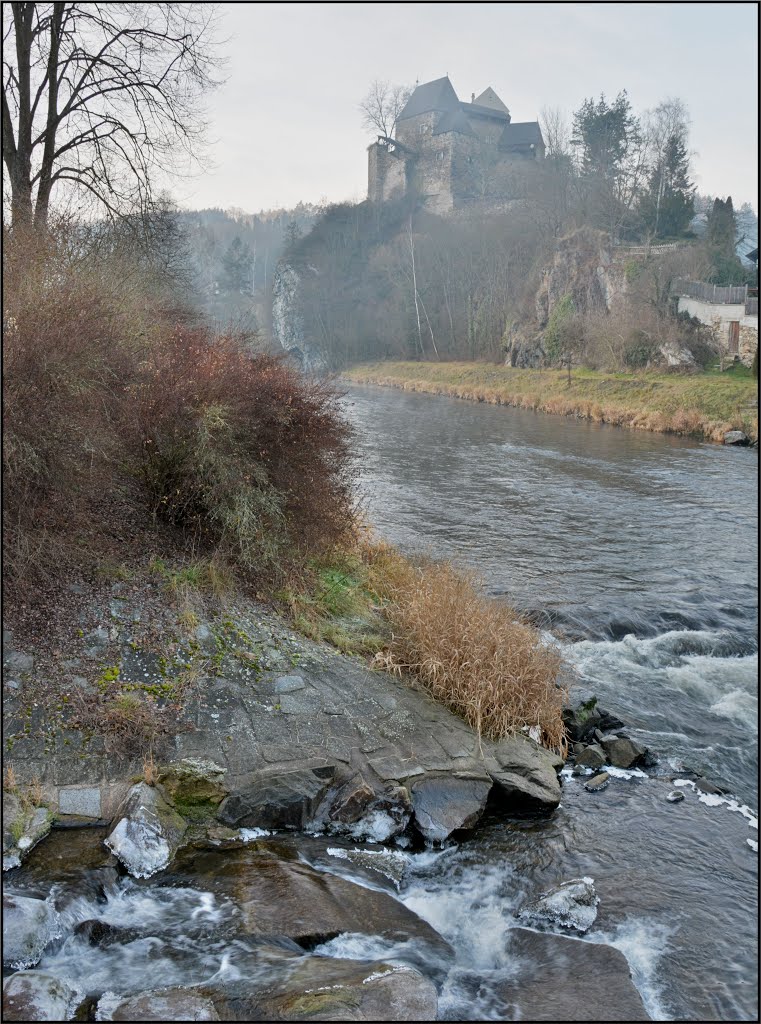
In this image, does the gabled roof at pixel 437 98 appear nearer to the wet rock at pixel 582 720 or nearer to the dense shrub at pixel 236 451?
the dense shrub at pixel 236 451

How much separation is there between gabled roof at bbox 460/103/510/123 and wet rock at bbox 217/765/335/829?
8559 cm

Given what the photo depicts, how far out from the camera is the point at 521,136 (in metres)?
81.6

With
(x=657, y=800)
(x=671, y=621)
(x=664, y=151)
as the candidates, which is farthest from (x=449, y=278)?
(x=657, y=800)

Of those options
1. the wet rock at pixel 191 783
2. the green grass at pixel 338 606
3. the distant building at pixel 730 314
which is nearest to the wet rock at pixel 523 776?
the green grass at pixel 338 606

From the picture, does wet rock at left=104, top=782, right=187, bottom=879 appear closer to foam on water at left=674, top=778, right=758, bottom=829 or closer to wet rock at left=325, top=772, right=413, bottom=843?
wet rock at left=325, top=772, right=413, bottom=843

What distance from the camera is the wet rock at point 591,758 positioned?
7246 mm

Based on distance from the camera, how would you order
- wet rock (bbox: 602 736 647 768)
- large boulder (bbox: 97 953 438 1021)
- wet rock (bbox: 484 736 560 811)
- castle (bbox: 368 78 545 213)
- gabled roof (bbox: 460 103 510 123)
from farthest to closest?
gabled roof (bbox: 460 103 510 123), castle (bbox: 368 78 545 213), wet rock (bbox: 602 736 647 768), wet rock (bbox: 484 736 560 811), large boulder (bbox: 97 953 438 1021)

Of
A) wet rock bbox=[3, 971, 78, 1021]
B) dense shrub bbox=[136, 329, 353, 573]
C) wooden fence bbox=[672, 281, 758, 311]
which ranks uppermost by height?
wooden fence bbox=[672, 281, 758, 311]

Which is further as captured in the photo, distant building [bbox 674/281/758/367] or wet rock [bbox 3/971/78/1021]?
distant building [bbox 674/281/758/367]

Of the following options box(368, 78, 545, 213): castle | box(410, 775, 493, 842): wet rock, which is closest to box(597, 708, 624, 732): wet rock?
box(410, 775, 493, 842): wet rock

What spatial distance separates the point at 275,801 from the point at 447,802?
1.34 metres

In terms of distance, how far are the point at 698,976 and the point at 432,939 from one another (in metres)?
1.58

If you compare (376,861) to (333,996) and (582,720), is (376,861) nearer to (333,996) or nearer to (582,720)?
(333,996)

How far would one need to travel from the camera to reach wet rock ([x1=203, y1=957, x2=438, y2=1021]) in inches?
155
